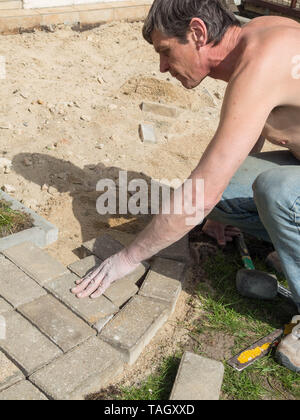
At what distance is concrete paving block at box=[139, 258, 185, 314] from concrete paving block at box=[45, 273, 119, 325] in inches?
10.5

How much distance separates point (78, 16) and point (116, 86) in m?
2.05

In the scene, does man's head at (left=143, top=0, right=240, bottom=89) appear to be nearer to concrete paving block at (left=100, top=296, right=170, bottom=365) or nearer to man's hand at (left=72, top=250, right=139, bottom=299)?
man's hand at (left=72, top=250, right=139, bottom=299)

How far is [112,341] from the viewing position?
2939 millimetres

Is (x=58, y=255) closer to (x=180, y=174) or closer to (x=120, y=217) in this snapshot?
(x=120, y=217)

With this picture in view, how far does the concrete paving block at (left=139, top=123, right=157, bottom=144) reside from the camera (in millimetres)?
5466

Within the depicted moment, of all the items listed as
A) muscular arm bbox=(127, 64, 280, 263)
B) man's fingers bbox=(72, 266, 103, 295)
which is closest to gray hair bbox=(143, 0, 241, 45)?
muscular arm bbox=(127, 64, 280, 263)

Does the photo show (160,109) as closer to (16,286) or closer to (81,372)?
(16,286)

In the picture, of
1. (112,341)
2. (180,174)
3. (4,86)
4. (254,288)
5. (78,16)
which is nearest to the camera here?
(112,341)

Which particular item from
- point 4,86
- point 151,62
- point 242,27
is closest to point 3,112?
point 4,86

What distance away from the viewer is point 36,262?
3.44m

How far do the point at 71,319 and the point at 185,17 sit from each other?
75.8 inches

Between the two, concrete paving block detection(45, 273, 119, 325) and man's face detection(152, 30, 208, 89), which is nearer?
man's face detection(152, 30, 208, 89)

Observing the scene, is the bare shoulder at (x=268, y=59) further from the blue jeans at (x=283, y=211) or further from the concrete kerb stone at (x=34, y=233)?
the concrete kerb stone at (x=34, y=233)

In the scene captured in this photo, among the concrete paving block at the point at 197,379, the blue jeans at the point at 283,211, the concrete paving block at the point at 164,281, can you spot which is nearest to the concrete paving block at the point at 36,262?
the concrete paving block at the point at 164,281
